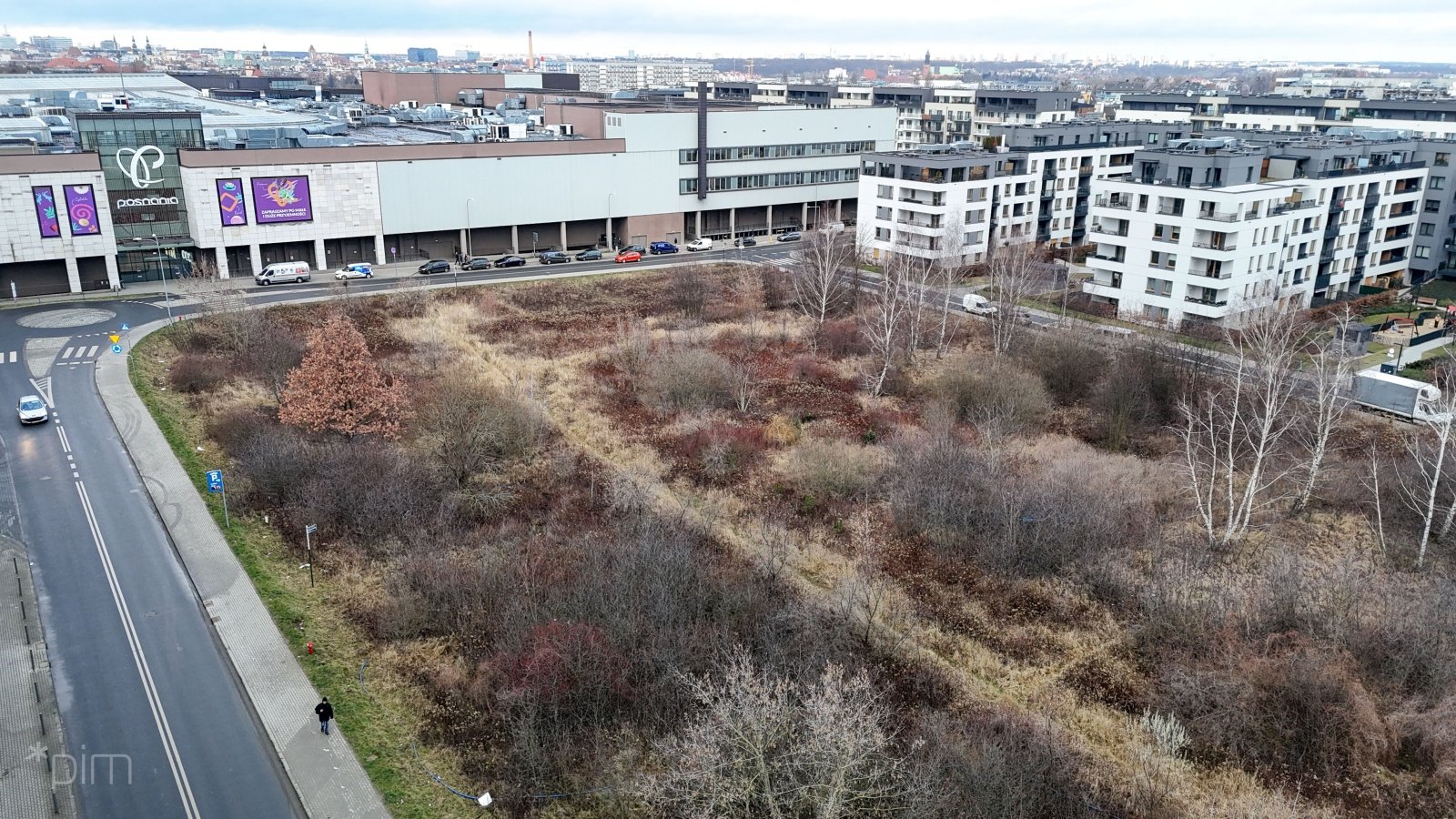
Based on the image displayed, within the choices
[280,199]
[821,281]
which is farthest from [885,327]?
[280,199]

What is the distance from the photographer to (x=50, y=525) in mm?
32375

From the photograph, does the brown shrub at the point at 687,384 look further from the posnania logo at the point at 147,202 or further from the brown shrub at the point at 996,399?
the posnania logo at the point at 147,202

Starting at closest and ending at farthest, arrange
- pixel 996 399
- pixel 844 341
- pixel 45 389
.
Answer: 1. pixel 996 399
2. pixel 45 389
3. pixel 844 341

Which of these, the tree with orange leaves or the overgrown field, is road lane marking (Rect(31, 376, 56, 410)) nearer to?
the overgrown field

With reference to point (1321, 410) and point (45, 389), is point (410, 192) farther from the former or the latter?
point (1321, 410)

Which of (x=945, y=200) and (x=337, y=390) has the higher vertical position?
(x=945, y=200)

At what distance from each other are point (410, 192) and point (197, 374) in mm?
28820

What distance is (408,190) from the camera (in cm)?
7188

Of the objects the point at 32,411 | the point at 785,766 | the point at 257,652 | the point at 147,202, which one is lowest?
the point at 257,652

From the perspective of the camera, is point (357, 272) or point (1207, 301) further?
point (357, 272)

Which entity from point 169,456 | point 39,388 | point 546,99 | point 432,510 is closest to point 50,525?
point 169,456

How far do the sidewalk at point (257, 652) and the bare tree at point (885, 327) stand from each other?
1186 inches

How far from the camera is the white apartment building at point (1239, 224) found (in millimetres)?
56906

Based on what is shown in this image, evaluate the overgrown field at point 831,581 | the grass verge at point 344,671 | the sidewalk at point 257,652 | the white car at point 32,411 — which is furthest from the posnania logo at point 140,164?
the grass verge at point 344,671
